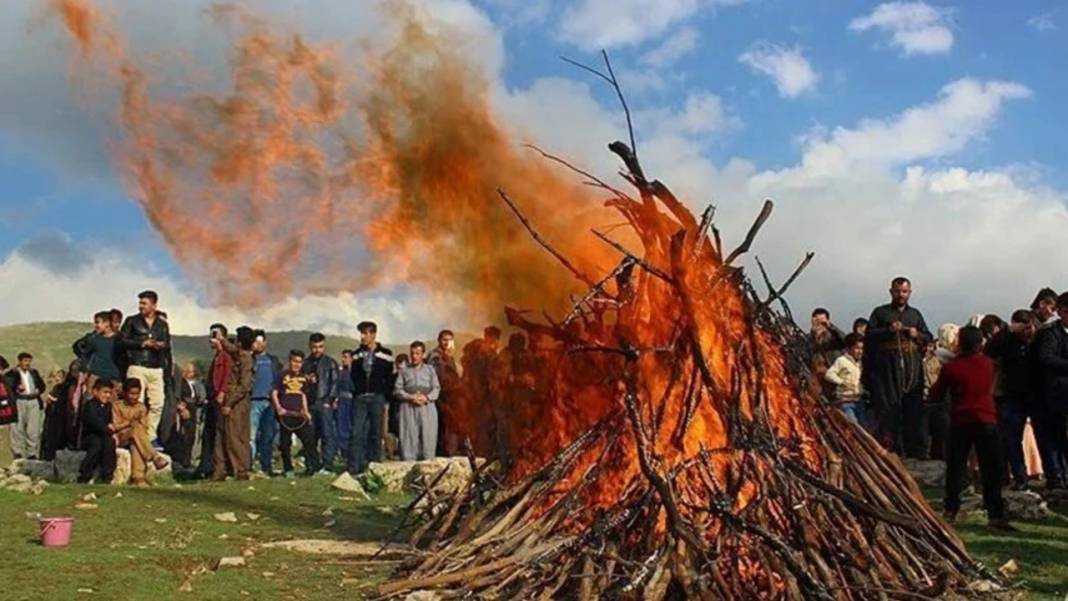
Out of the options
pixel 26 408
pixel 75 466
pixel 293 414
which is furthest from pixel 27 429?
pixel 293 414

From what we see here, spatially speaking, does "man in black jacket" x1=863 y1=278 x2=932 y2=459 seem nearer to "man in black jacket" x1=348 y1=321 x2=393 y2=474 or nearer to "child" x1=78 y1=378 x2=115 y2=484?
"man in black jacket" x1=348 y1=321 x2=393 y2=474

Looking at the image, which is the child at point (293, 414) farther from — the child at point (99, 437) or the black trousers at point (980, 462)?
the black trousers at point (980, 462)

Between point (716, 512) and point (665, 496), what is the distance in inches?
15.9

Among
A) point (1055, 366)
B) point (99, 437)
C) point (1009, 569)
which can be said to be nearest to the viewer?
point (1009, 569)

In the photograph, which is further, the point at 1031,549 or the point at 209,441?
the point at 209,441

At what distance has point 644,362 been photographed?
7816 mm

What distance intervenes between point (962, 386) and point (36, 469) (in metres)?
12.7

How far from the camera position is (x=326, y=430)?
17516 mm

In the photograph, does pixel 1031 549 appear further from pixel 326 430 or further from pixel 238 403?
pixel 326 430

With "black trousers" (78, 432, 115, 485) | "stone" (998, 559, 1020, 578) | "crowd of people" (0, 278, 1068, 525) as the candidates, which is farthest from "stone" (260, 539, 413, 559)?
"black trousers" (78, 432, 115, 485)

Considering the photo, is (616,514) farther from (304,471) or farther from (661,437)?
(304,471)

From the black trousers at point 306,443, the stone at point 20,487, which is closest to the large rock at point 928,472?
the black trousers at point 306,443

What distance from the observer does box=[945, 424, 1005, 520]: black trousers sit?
1036 cm

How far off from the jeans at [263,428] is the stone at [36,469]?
283cm
